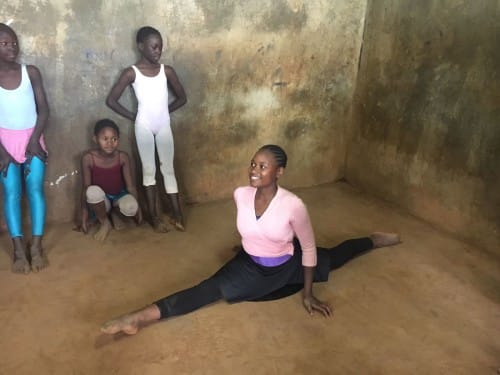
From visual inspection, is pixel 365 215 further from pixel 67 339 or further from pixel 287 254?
pixel 67 339

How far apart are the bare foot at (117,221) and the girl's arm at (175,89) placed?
869 millimetres

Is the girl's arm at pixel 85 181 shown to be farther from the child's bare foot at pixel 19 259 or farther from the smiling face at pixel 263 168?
the smiling face at pixel 263 168

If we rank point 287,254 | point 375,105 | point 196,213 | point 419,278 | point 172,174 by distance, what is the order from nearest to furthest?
point 287,254 → point 419,278 → point 172,174 → point 196,213 → point 375,105

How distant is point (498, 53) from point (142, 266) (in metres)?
2.68

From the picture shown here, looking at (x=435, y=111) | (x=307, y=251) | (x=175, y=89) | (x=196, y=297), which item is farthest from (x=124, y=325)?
(x=435, y=111)

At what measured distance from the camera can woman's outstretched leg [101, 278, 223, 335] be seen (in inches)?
84.8

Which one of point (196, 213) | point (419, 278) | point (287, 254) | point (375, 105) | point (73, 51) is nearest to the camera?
point (287, 254)

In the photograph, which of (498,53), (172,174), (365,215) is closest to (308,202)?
(365,215)

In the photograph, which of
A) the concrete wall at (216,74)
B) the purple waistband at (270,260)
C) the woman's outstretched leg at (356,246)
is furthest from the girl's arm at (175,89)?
the woman's outstretched leg at (356,246)

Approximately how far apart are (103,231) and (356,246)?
1.75 meters

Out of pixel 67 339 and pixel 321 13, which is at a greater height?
pixel 321 13

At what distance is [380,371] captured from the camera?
210 cm

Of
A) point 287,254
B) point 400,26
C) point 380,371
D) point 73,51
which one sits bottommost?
point 380,371

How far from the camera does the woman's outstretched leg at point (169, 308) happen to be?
2154mm
